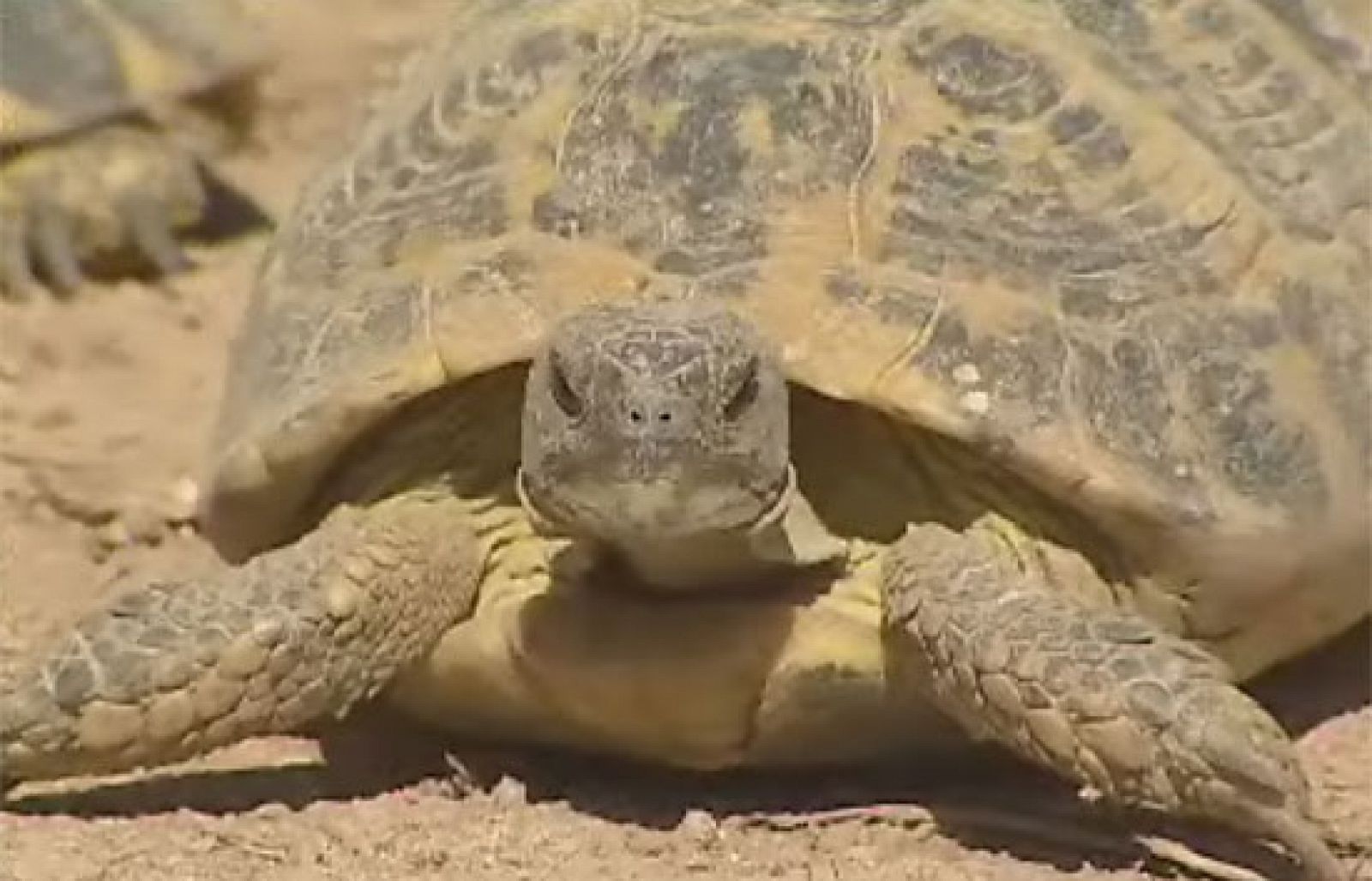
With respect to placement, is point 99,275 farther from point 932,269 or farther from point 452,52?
point 932,269

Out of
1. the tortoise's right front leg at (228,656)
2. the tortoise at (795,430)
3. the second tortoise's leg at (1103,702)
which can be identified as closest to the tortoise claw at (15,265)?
the tortoise at (795,430)

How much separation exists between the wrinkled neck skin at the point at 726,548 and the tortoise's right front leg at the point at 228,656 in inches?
6.5

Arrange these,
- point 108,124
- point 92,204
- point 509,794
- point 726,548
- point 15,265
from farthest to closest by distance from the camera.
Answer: point 108,124 < point 92,204 < point 15,265 < point 509,794 < point 726,548

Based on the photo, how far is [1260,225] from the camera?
12.6 feet

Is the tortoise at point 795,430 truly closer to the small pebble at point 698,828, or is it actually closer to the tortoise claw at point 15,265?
the small pebble at point 698,828

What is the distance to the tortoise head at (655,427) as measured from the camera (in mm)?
3256

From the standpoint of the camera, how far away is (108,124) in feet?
19.1

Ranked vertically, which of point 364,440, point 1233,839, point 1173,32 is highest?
point 1173,32

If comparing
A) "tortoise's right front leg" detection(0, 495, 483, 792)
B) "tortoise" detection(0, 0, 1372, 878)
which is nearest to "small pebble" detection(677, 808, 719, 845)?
"tortoise" detection(0, 0, 1372, 878)

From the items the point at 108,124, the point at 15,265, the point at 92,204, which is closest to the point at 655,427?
the point at 15,265

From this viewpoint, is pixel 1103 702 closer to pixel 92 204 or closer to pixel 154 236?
pixel 154 236

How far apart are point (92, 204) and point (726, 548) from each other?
241 centimetres

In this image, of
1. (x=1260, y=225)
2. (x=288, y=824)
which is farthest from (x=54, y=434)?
(x=1260, y=225)

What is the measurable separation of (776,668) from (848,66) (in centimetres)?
64
